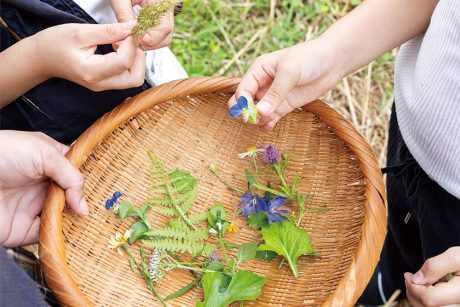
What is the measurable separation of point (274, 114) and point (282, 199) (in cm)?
15

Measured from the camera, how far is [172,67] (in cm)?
119

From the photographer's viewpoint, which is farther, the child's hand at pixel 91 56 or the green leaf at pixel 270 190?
the green leaf at pixel 270 190

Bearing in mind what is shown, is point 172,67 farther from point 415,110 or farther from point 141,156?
point 415,110

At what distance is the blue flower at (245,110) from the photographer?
0.83m

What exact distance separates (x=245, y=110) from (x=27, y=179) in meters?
0.35

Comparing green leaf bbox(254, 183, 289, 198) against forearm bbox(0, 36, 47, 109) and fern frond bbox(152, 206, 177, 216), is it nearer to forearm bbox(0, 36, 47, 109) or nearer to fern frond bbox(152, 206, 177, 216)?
fern frond bbox(152, 206, 177, 216)

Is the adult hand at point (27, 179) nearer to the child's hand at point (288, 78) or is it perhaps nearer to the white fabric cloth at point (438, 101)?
the child's hand at point (288, 78)

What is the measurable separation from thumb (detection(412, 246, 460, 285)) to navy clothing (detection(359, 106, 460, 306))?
0.09 metres

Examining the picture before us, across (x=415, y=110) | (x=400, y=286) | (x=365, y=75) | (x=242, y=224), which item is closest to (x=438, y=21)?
(x=415, y=110)

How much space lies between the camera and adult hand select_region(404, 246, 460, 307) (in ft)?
2.59

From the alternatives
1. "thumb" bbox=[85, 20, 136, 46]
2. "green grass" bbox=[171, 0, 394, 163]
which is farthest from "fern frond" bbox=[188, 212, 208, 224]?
"green grass" bbox=[171, 0, 394, 163]

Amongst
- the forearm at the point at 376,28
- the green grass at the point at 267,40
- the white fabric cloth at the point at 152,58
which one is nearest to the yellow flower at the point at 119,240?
the white fabric cloth at the point at 152,58

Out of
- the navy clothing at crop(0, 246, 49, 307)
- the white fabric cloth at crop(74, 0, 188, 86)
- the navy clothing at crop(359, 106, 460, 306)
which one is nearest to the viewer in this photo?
the navy clothing at crop(0, 246, 49, 307)

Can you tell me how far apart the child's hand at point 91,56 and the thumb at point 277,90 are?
0.20 meters
